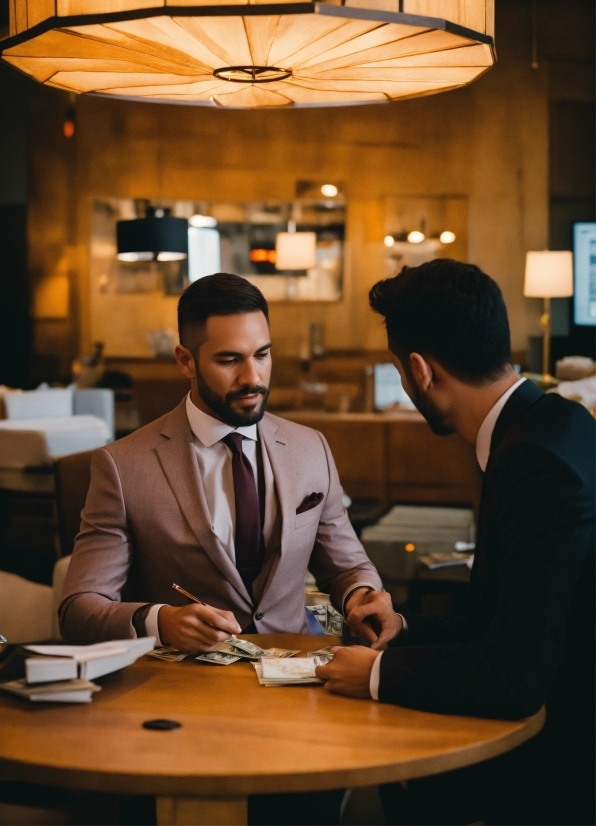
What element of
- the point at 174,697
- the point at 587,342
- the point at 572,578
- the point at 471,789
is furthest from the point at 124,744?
the point at 587,342

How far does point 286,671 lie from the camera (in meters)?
1.83

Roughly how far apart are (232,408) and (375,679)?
0.82 m

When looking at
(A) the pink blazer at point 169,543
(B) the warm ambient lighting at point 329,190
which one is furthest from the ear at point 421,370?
(B) the warm ambient lighting at point 329,190

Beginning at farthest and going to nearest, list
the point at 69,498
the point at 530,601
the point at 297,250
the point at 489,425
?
the point at 297,250, the point at 69,498, the point at 489,425, the point at 530,601

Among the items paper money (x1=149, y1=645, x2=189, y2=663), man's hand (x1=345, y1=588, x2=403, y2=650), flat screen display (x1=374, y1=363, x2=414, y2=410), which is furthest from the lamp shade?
paper money (x1=149, y1=645, x2=189, y2=663)

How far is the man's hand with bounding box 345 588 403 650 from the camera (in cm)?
198

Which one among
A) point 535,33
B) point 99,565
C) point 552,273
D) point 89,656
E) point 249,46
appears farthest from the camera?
point 535,33

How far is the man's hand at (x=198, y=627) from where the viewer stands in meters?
1.86

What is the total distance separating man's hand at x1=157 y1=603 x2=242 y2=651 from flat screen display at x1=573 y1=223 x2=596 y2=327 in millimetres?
7785

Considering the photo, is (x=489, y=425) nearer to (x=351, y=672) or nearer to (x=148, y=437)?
(x=351, y=672)

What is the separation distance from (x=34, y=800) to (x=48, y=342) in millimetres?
8388

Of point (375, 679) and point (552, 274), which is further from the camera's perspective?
point (552, 274)

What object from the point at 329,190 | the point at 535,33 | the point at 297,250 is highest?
the point at 535,33

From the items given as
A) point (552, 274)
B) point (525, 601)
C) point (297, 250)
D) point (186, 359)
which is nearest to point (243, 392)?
point (186, 359)
